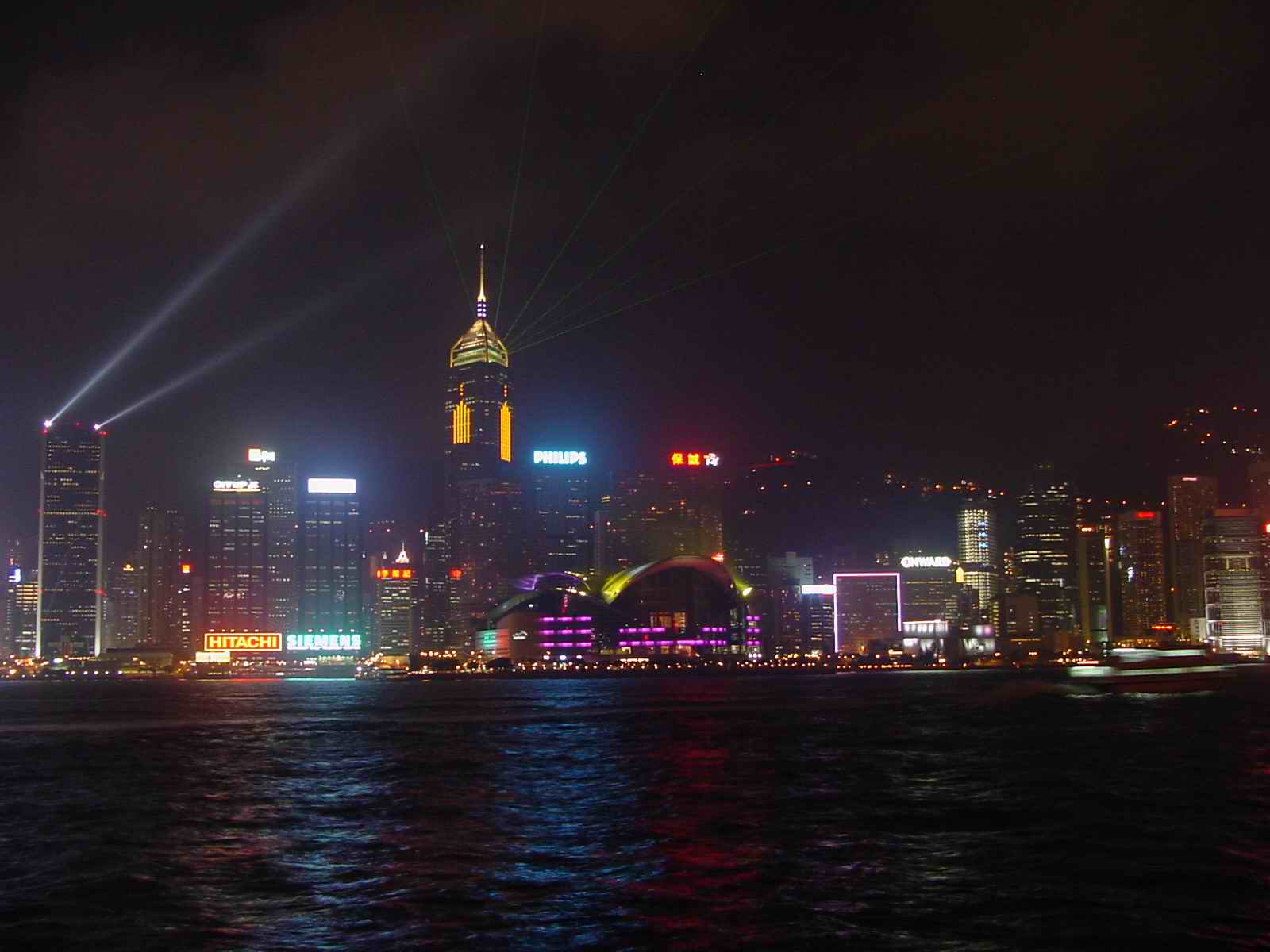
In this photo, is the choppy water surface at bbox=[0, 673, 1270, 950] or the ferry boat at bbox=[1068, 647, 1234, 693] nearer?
the choppy water surface at bbox=[0, 673, 1270, 950]

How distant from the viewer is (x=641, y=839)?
1280 inches

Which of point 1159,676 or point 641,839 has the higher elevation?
point 641,839

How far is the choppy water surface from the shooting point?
22625 mm

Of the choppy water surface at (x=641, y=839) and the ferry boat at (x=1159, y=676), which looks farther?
the ferry boat at (x=1159, y=676)

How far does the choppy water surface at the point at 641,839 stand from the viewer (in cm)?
2262

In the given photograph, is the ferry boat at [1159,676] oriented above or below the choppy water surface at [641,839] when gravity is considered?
below

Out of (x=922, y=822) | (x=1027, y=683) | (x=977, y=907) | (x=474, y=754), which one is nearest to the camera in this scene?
(x=977, y=907)

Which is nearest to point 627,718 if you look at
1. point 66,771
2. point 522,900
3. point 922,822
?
point 66,771

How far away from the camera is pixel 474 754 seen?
59.4 meters

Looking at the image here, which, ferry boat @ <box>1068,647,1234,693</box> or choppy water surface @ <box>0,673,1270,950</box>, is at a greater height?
choppy water surface @ <box>0,673,1270,950</box>

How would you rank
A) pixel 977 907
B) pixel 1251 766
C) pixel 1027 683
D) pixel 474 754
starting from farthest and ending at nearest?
pixel 1027 683, pixel 474 754, pixel 1251 766, pixel 977 907

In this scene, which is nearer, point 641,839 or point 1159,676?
point 641,839

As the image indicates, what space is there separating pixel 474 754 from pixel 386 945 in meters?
38.8

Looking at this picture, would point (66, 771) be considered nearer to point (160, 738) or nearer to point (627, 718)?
point (160, 738)
